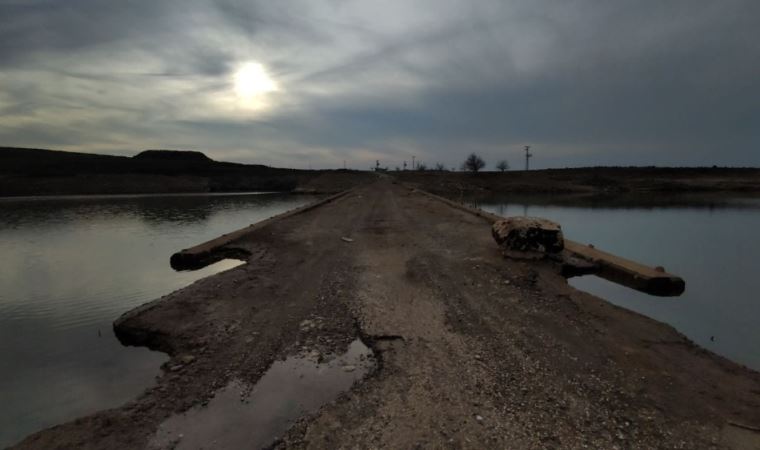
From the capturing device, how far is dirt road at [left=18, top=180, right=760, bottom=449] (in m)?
3.37

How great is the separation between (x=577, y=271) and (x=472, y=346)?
16.3 feet

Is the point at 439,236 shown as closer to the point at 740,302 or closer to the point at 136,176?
the point at 740,302

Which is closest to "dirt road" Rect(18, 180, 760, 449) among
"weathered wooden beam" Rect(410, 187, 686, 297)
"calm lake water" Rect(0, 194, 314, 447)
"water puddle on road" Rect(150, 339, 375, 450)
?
"water puddle on road" Rect(150, 339, 375, 450)

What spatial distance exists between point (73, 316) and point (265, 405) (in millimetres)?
5574

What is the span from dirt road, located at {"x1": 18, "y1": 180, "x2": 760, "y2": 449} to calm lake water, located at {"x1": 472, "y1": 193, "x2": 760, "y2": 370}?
1387mm

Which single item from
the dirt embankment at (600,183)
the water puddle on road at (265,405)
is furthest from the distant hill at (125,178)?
the water puddle on road at (265,405)

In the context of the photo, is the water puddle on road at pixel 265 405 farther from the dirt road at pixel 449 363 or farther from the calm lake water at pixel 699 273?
the calm lake water at pixel 699 273

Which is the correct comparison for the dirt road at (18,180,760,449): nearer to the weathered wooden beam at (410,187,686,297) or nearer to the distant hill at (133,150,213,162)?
the weathered wooden beam at (410,187,686,297)

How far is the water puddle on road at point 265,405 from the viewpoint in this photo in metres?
3.38

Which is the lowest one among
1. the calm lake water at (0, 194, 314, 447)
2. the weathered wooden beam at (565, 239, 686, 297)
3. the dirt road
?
the calm lake water at (0, 194, 314, 447)

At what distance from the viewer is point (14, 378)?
4.96 meters

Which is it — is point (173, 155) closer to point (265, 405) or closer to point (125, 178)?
point (125, 178)

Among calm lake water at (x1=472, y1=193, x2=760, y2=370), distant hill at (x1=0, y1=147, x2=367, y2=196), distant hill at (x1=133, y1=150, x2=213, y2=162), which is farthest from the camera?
distant hill at (x1=133, y1=150, x2=213, y2=162)

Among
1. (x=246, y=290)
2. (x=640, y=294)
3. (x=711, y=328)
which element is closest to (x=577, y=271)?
(x=640, y=294)
